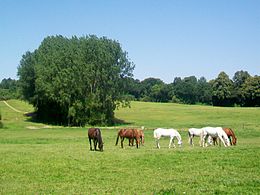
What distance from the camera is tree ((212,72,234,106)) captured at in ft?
412

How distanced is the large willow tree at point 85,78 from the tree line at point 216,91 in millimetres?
4551

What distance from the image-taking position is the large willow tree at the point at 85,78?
69.1m

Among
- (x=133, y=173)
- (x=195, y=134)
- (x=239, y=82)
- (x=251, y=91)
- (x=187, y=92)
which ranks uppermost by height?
(x=239, y=82)

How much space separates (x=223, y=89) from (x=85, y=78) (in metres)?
69.2

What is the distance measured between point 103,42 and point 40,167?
5562 centimetres

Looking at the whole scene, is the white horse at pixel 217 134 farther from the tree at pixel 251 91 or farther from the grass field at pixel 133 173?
the tree at pixel 251 91

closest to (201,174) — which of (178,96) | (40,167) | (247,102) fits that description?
(40,167)

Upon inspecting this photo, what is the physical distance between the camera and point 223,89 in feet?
417

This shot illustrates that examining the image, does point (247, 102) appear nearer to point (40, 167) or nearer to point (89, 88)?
point (89, 88)

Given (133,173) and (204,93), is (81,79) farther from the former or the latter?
(204,93)

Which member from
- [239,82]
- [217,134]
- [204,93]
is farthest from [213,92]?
[217,134]

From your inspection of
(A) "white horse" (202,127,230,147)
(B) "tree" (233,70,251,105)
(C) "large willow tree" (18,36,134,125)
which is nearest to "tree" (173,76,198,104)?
(B) "tree" (233,70,251,105)

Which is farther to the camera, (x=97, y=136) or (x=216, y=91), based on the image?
(x=216, y=91)

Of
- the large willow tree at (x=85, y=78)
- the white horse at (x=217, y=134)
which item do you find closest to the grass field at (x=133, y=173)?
the white horse at (x=217, y=134)
